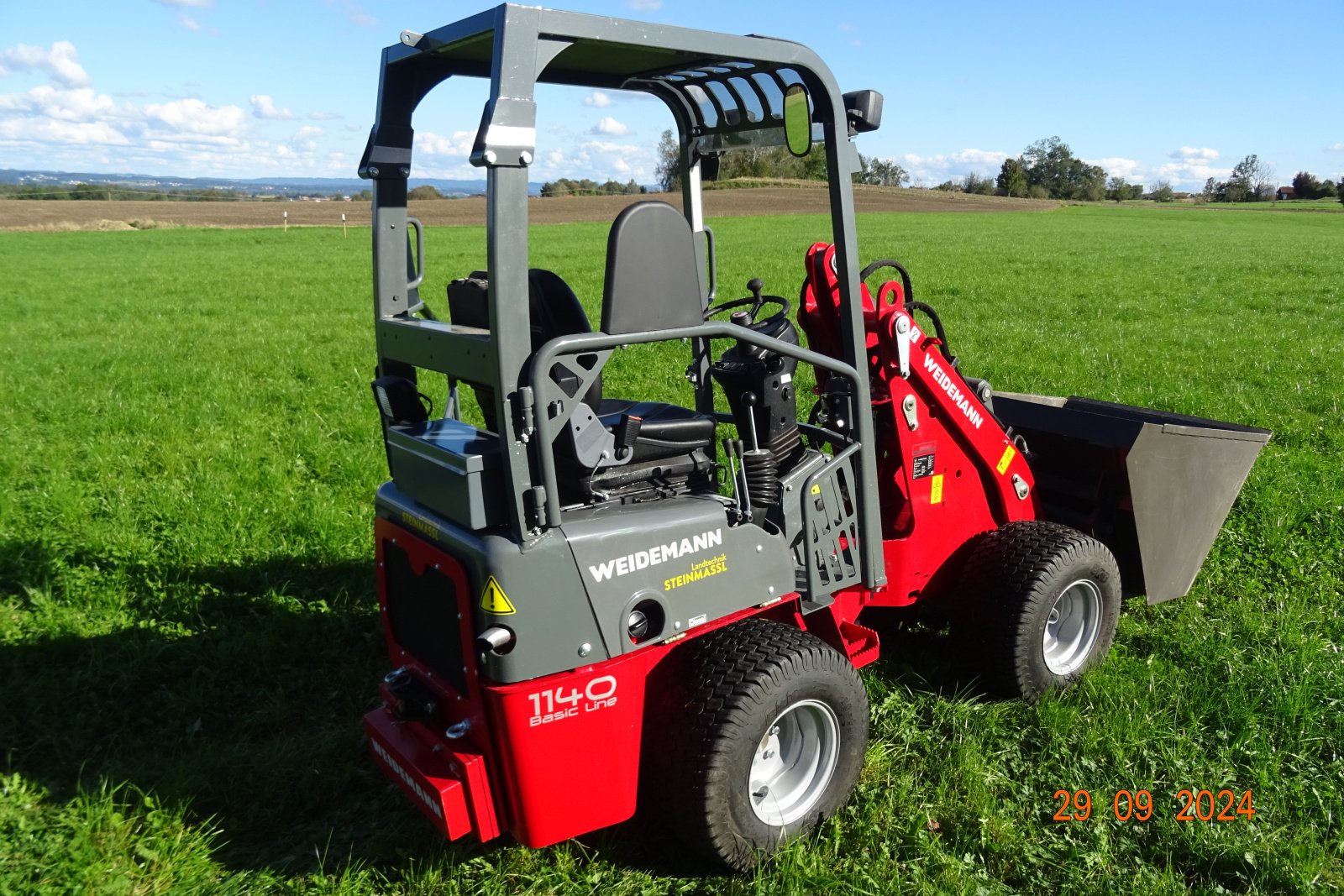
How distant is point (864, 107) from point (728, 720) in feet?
6.80

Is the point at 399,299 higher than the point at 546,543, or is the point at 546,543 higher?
the point at 399,299

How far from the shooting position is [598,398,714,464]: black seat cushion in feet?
10.8

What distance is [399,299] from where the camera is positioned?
3.45 m

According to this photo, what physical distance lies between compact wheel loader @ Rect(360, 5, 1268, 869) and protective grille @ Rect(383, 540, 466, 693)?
0.04 feet

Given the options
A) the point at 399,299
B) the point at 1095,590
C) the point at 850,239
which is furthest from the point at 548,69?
the point at 1095,590

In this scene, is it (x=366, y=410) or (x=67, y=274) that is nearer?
(x=366, y=410)

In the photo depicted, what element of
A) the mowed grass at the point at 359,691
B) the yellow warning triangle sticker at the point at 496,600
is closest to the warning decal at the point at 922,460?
the mowed grass at the point at 359,691

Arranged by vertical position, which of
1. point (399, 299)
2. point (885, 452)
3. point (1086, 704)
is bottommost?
point (1086, 704)

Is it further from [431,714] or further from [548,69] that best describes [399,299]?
[431,714]

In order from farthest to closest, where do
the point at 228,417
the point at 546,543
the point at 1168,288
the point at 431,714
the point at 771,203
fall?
the point at 771,203, the point at 1168,288, the point at 228,417, the point at 431,714, the point at 546,543

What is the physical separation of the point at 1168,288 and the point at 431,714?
1673cm

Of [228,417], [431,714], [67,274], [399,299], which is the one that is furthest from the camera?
[67,274]
